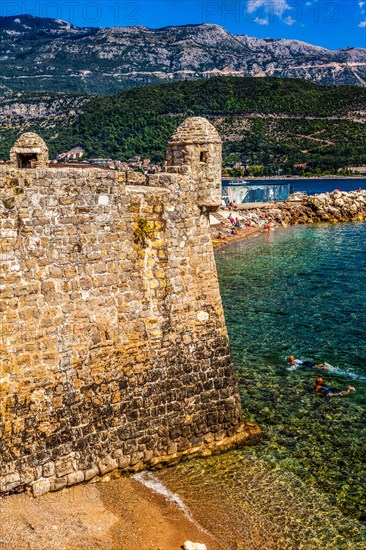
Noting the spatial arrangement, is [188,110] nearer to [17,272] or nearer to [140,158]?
[140,158]

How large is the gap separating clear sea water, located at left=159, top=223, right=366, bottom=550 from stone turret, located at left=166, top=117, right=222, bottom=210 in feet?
14.3

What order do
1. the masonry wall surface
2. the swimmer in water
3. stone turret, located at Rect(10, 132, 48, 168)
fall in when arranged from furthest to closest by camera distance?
the swimmer in water < stone turret, located at Rect(10, 132, 48, 168) < the masonry wall surface

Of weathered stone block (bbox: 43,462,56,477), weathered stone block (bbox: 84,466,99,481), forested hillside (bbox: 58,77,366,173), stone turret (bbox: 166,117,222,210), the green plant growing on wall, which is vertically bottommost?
weathered stone block (bbox: 84,466,99,481)

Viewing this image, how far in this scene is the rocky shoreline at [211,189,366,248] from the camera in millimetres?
47812

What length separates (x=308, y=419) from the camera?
39.2ft

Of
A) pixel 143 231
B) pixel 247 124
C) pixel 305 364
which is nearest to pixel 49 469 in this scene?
pixel 143 231

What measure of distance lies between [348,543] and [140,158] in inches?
3986

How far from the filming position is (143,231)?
346 inches

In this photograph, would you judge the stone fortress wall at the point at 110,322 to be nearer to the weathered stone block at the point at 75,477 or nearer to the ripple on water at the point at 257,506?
the weathered stone block at the point at 75,477

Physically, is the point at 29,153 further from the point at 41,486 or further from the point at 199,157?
the point at 41,486

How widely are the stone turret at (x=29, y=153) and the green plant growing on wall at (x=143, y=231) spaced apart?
12.8ft

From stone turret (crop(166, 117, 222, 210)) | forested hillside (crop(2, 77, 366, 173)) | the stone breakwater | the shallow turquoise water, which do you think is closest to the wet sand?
the shallow turquoise water

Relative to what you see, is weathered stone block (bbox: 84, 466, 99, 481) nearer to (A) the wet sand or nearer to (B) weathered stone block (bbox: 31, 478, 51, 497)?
(A) the wet sand

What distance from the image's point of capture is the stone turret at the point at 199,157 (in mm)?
9312
